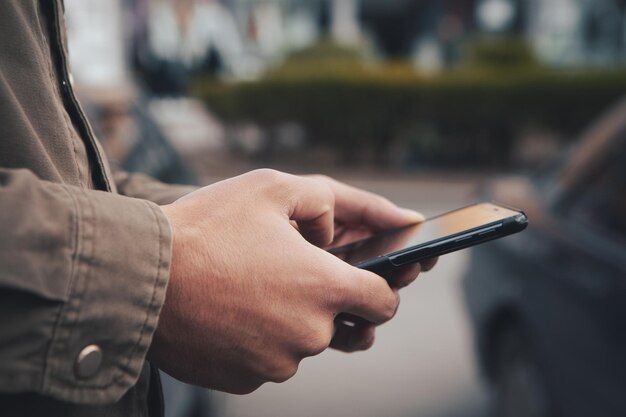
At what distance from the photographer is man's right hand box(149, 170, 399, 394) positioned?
1036 mm

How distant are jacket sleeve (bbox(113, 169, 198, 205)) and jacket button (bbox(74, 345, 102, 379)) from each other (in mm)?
502

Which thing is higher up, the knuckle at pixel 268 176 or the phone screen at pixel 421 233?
the knuckle at pixel 268 176

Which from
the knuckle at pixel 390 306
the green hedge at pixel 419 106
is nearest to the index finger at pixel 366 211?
the knuckle at pixel 390 306

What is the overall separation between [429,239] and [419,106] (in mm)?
10849

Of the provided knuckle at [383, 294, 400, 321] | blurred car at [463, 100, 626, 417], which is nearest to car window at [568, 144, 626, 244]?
blurred car at [463, 100, 626, 417]

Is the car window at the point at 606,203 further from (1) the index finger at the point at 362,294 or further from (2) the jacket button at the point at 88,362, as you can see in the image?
(2) the jacket button at the point at 88,362

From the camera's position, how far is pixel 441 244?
1295 millimetres

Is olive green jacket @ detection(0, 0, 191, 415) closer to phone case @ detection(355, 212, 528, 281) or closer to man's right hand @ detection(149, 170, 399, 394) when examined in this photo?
man's right hand @ detection(149, 170, 399, 394)

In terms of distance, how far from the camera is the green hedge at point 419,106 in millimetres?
11852

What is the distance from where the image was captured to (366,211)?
1.55 meters

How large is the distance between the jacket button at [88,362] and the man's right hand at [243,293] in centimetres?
10

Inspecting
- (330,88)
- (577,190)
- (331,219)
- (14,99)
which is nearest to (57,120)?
(14,99)

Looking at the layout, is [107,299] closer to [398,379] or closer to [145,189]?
[145,189]

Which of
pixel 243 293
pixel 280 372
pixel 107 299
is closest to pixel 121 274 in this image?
pixel 107 299
